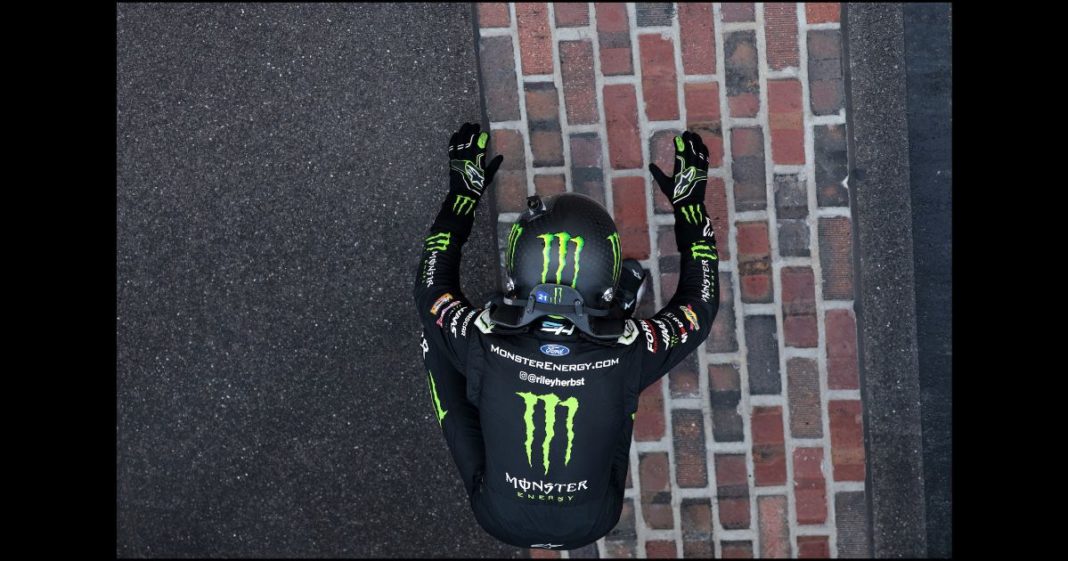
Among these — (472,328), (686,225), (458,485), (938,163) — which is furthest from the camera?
(458,485)

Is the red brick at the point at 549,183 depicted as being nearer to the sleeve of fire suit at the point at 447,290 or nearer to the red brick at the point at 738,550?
the sleeve of fire suit at the point at 447,290

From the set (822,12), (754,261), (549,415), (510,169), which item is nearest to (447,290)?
(549,415)

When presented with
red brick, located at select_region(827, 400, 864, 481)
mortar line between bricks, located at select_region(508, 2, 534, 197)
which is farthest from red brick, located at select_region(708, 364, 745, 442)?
mortar line between bricks, located at select_region(508, 2, 534, 197)

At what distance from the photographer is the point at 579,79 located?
139 inches

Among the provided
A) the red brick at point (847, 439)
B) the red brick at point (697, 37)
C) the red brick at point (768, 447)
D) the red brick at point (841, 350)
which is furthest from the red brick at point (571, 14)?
the red brick at point (847, 439)

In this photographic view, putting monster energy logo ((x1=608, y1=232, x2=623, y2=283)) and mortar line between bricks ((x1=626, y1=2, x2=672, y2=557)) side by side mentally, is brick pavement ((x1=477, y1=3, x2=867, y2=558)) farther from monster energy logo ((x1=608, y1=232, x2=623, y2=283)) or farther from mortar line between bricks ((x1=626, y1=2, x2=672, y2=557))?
monster energy logo ((x1=608, y1=232, x2=623, y2=283))

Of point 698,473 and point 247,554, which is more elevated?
point 698,473

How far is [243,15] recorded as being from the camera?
3.62 meters

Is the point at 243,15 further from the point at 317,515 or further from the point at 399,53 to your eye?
the point at 317,515

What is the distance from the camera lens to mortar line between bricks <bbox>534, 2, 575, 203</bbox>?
3.53 metres

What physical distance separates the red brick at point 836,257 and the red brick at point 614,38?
45.4 inches

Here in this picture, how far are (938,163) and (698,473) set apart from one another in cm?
180

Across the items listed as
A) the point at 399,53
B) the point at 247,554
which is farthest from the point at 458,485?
the point at 399,53

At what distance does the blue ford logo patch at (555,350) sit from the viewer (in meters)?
2.59
